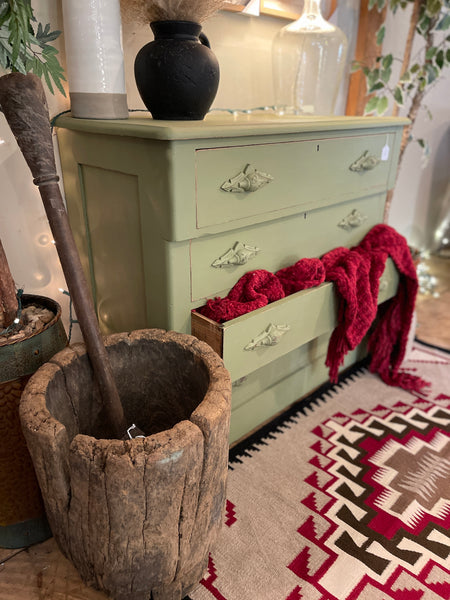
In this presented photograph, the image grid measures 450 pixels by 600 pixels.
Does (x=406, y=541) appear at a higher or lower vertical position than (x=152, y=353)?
lower

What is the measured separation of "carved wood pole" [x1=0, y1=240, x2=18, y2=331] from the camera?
96 cm

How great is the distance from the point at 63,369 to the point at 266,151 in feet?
2.33

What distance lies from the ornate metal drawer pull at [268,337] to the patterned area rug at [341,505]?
0.44 meters

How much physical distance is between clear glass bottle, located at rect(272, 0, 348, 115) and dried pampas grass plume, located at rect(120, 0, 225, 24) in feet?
1.98

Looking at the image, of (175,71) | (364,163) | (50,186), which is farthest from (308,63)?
(50,186)

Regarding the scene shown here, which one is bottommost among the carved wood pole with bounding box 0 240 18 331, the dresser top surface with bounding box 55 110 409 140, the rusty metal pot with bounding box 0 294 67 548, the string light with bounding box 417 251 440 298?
the string light with bounding box 417 251 440 298

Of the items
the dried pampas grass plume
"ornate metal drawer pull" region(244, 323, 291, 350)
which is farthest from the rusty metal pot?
the dried pampas grass plume

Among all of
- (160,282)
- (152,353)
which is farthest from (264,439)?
(160,282)

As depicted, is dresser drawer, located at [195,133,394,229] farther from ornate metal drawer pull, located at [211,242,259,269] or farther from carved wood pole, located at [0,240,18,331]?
carved wood pole, located at [0,240,18,331]

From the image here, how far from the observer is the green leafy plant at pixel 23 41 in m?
0.85

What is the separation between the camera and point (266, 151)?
3.65 ft

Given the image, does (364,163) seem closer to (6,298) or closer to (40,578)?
(6,298)

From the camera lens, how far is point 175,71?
1.04 m

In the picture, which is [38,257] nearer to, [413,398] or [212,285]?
[212,285]
